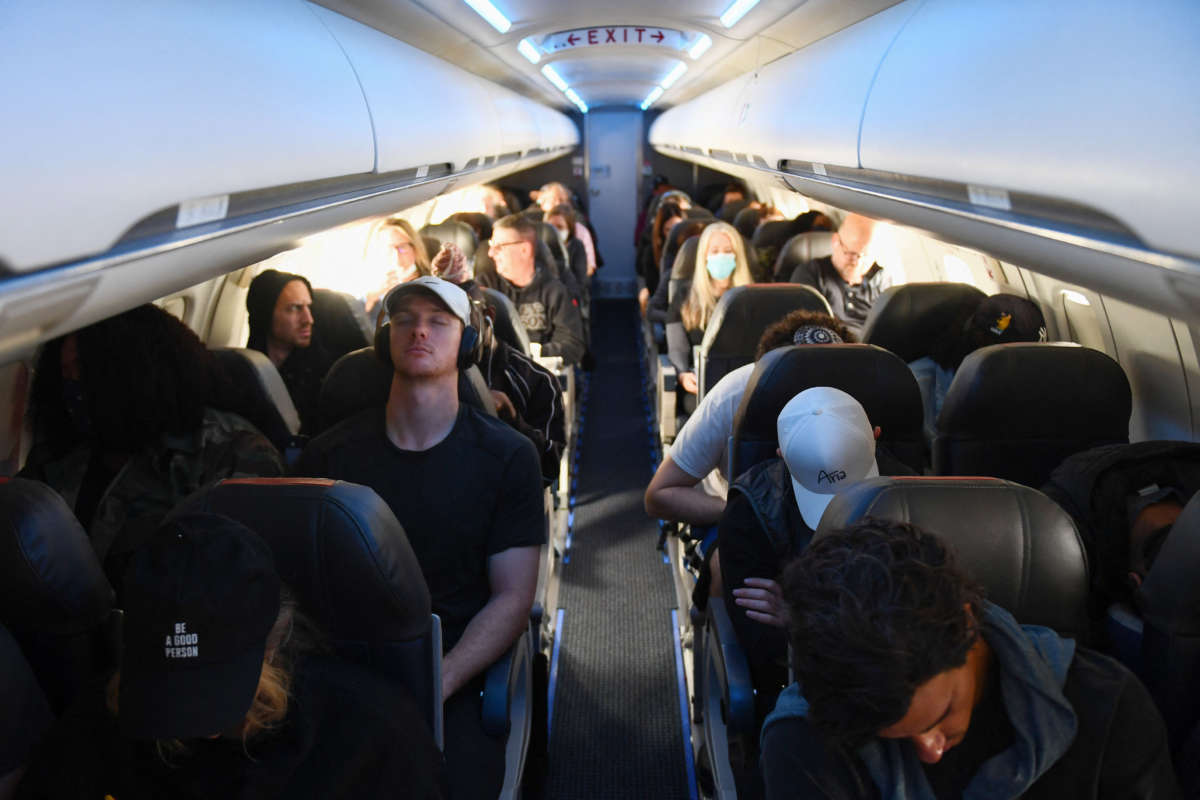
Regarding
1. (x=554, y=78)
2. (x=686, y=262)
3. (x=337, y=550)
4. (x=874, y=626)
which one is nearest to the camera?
(x=874, y=626)

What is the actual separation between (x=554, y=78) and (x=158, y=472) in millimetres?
6453

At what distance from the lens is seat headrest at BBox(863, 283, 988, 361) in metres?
4.15

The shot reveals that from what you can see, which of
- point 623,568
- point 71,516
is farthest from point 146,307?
point 623,568

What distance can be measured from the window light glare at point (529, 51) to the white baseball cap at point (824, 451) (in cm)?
407

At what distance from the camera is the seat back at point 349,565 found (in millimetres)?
1748

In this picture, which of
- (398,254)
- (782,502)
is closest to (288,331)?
(398,254)

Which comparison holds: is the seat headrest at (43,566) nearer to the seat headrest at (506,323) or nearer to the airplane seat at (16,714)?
the airplane seat at (16,714)

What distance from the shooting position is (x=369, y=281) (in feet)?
21.9

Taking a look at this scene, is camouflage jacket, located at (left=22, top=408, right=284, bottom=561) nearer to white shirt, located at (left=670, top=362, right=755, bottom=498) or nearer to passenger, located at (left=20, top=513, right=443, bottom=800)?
passenger, located at (left=20, top=513, right=443, bottom=800)

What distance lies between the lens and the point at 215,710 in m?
1.40

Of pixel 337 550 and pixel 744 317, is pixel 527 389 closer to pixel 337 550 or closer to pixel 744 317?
pixel 744 317

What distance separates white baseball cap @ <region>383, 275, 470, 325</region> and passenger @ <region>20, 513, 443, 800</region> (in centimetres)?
130

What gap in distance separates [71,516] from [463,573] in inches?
41.9

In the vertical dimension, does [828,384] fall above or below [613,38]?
below
